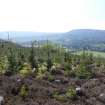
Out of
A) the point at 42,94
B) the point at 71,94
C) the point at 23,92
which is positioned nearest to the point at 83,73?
the point at 71,94

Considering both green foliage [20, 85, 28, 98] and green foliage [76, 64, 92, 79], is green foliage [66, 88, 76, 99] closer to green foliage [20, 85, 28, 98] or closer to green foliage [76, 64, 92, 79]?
green foliage [20, 85, 28, 98]

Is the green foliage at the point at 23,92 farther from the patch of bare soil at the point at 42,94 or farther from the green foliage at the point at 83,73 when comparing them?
the green foliage at the point at 83,73

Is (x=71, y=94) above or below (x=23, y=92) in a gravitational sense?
below

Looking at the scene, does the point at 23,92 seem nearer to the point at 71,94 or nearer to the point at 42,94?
the point at 42,94

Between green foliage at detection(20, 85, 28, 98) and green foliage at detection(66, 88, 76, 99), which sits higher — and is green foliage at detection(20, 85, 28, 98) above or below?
above

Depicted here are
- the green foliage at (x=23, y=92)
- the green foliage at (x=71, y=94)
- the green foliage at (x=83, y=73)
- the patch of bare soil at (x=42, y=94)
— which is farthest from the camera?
the green foliage at (x=83, y=73)

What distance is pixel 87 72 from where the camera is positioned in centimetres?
2553

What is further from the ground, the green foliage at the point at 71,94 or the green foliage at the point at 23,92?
the green foliage at the point at 23,92

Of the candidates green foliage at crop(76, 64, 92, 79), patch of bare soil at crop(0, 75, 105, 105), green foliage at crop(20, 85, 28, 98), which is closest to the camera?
patch of bare soil at crop(0, 75, 105, 105)

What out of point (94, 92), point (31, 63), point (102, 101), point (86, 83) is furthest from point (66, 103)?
point (31, 63)

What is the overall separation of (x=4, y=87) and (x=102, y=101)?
608 centimetres

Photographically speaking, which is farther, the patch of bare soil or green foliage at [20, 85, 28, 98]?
green foliage at [20, 85, 28, 98]

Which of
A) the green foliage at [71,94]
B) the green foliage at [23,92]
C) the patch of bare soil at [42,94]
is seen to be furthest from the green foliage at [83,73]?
the green foliage at [23,92]

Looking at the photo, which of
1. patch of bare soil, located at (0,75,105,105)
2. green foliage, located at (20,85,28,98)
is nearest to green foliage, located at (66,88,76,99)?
patch of bare soil, located at (0,75,105,105)
